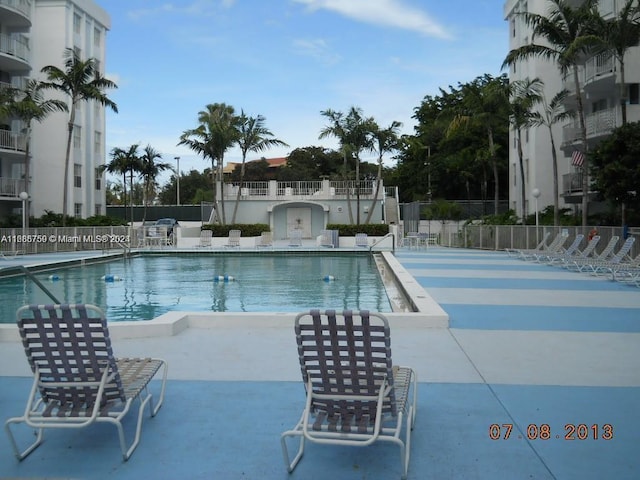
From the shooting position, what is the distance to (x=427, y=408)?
5227mm

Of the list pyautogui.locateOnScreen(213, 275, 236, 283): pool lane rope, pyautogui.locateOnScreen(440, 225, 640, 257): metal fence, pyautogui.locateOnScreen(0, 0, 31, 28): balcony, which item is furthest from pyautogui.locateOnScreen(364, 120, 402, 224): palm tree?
pyautogui.locateOnScreen(213, 275, 236, 283): pool lane rope

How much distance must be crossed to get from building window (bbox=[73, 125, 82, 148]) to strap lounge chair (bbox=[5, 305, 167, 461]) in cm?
4042

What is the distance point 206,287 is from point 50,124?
28483 mm

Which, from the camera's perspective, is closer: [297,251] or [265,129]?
[297,251]

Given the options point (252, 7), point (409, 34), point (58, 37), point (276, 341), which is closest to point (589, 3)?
point (409, 34)

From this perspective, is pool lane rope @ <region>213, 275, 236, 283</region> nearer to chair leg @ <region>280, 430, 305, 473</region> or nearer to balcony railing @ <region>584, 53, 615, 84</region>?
chair leg @ <region>280, 430, 305, 473</region>

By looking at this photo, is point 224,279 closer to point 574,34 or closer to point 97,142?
point 574,34

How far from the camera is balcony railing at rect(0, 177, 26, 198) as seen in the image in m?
33.5

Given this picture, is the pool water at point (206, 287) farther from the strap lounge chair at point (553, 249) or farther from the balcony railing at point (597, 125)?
the balcony railing at point (597, 125)

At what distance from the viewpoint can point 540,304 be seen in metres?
11.3

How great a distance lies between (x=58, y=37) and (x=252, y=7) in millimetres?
22350

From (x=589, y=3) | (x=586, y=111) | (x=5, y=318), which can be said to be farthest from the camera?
(x=586, y=111)

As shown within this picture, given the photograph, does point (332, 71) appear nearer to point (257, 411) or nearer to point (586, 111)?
point (586, 111)

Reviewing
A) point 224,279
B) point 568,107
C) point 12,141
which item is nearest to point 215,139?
point 12,141
